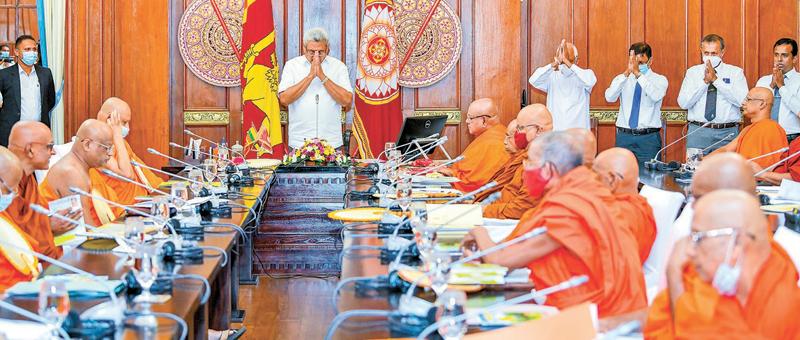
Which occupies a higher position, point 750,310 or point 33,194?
point 33,194

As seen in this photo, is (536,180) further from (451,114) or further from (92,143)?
(451,114)

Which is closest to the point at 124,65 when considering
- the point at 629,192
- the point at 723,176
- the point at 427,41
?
the point at 427,41

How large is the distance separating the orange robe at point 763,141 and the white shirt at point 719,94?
1.70 m

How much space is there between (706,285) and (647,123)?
632cm

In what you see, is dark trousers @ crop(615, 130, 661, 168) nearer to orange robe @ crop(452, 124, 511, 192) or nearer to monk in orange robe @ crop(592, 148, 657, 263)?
orange robe @ crop(452, 124, 511, 192)

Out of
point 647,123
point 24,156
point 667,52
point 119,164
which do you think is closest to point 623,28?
point 667,52

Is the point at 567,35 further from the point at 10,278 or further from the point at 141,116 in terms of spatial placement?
the point at 10,278

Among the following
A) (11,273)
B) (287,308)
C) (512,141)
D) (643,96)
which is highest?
(643,96)

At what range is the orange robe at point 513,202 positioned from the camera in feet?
15.5

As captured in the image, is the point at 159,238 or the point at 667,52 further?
the point at 667,52

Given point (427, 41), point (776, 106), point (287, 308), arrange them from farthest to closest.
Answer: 1. point (427, 41)
2. point (776, 106)
3. point (287, 308)

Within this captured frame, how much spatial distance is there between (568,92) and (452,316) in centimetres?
631

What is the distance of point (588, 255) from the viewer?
2.88m

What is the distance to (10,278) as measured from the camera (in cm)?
330
